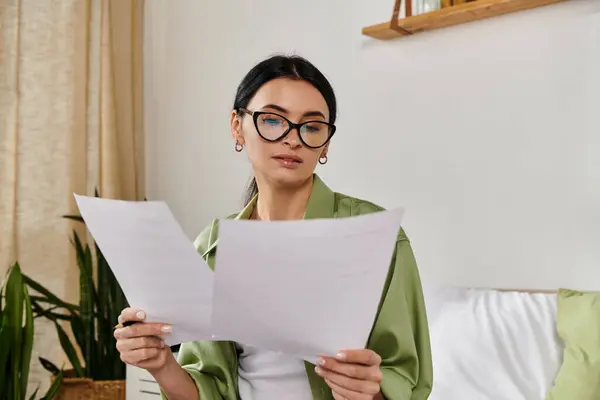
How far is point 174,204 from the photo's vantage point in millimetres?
2949

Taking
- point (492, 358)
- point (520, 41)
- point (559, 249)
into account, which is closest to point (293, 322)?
point (492, 358)

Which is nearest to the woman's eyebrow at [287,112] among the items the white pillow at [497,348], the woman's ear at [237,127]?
the woman's ear at [237,127]

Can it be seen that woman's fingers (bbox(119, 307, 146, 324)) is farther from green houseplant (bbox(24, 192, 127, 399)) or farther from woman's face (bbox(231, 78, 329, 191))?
green houseplant (bbox(24, 192, 127, 399))

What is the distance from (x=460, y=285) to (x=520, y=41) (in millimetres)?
797

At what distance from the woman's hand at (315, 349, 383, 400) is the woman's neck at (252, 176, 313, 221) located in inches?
12.3

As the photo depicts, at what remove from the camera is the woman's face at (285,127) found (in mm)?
954

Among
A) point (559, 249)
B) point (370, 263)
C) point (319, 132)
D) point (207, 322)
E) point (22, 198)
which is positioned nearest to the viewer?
point (370, 263)

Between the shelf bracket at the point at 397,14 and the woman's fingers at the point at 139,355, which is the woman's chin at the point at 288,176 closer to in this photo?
the woman's fingers at the point at 139,355

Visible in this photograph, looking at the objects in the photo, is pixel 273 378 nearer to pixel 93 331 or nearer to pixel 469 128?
pixel 469 128

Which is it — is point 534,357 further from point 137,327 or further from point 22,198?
point 22,198

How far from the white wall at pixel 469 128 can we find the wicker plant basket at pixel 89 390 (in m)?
0.86

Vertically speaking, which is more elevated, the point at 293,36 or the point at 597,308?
the point at 293,36

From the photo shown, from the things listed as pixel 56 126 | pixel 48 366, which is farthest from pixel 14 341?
pixel 56 126

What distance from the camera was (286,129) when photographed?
3.11ft
